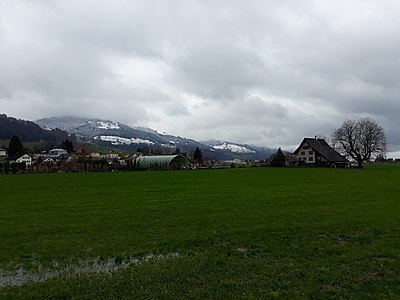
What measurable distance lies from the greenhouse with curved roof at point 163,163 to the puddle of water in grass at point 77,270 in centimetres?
9891

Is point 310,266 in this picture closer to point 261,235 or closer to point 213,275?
point 213,275

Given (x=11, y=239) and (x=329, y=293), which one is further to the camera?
(x=11, y=239)

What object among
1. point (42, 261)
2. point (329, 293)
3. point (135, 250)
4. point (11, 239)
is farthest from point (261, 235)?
point (11, 239)

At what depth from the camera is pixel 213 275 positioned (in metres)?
8.52

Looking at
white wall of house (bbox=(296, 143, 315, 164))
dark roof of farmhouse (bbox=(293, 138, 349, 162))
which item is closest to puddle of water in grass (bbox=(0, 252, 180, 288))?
dark roof of farmhouse (bbox=(293, 138, 349, 162))

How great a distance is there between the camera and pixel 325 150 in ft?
391

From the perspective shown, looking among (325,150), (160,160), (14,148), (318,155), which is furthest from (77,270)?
(14,148)

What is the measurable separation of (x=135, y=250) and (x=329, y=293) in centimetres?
628

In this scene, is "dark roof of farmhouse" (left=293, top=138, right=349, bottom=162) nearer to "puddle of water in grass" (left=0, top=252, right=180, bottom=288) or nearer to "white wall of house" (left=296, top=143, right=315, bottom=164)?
"white wall of house" (left=296, top=143, right=315, bottom=164)

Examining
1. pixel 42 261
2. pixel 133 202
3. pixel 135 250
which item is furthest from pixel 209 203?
pixel 42 261

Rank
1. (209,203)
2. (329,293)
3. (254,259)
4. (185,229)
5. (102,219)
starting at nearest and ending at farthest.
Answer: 1. (329,293)
2. (254,259)
3. (185,229)
4. (102,219)
5. (209,203)

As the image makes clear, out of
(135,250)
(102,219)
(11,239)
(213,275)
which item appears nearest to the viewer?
(213,275)

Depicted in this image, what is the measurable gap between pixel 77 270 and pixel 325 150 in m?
120

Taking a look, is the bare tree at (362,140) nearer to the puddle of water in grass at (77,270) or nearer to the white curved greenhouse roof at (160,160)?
the white curved greenhouse roof at (160,160)
